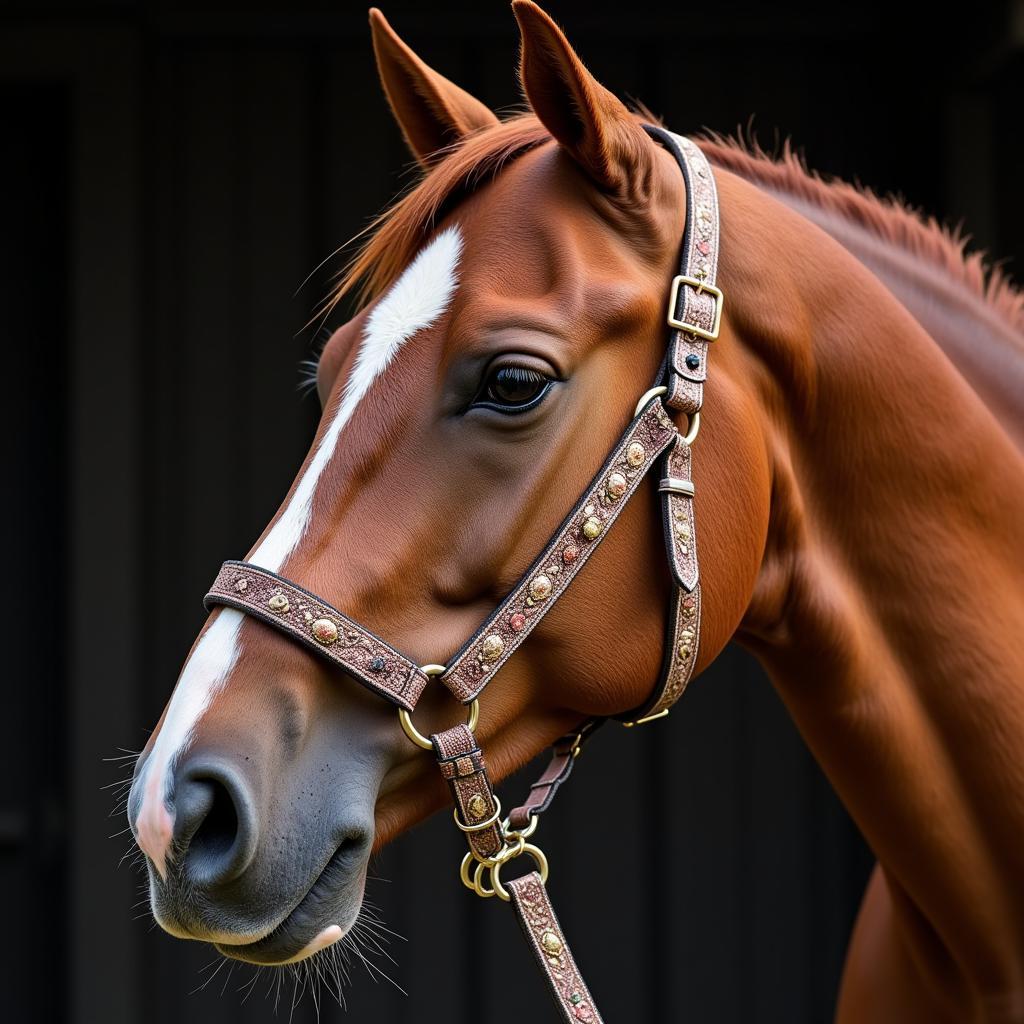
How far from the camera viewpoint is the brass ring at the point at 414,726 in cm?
91

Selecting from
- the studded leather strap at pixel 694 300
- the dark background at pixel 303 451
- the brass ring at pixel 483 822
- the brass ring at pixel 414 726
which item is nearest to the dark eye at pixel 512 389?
the studded leather strap at pixel 694 300

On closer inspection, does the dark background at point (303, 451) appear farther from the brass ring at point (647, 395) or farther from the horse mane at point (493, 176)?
the brass ring at point (647, 395)

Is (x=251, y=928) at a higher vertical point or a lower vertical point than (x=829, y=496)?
lower

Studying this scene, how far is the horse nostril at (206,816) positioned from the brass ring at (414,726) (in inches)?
5.5

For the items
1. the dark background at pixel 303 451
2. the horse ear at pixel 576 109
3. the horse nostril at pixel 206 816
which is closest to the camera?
the horse nostril at pixel 206 816

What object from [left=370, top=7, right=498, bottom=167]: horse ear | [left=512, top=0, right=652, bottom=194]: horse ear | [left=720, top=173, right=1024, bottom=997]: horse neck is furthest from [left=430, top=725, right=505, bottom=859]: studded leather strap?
[left=370, top=7, right=498, bottom=167]: horse ear

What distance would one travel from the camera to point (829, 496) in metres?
1.12

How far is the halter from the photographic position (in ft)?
2.93

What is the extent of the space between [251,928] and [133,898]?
6.00 feet

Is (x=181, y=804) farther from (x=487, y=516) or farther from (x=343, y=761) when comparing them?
(x=487, y=516)

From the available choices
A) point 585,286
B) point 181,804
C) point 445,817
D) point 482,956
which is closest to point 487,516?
point 585,286

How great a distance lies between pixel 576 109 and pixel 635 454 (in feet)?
1.02

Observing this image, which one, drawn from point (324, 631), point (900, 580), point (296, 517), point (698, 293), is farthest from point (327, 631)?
point (900, 580)

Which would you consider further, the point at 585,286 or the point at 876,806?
the point at 876,806
